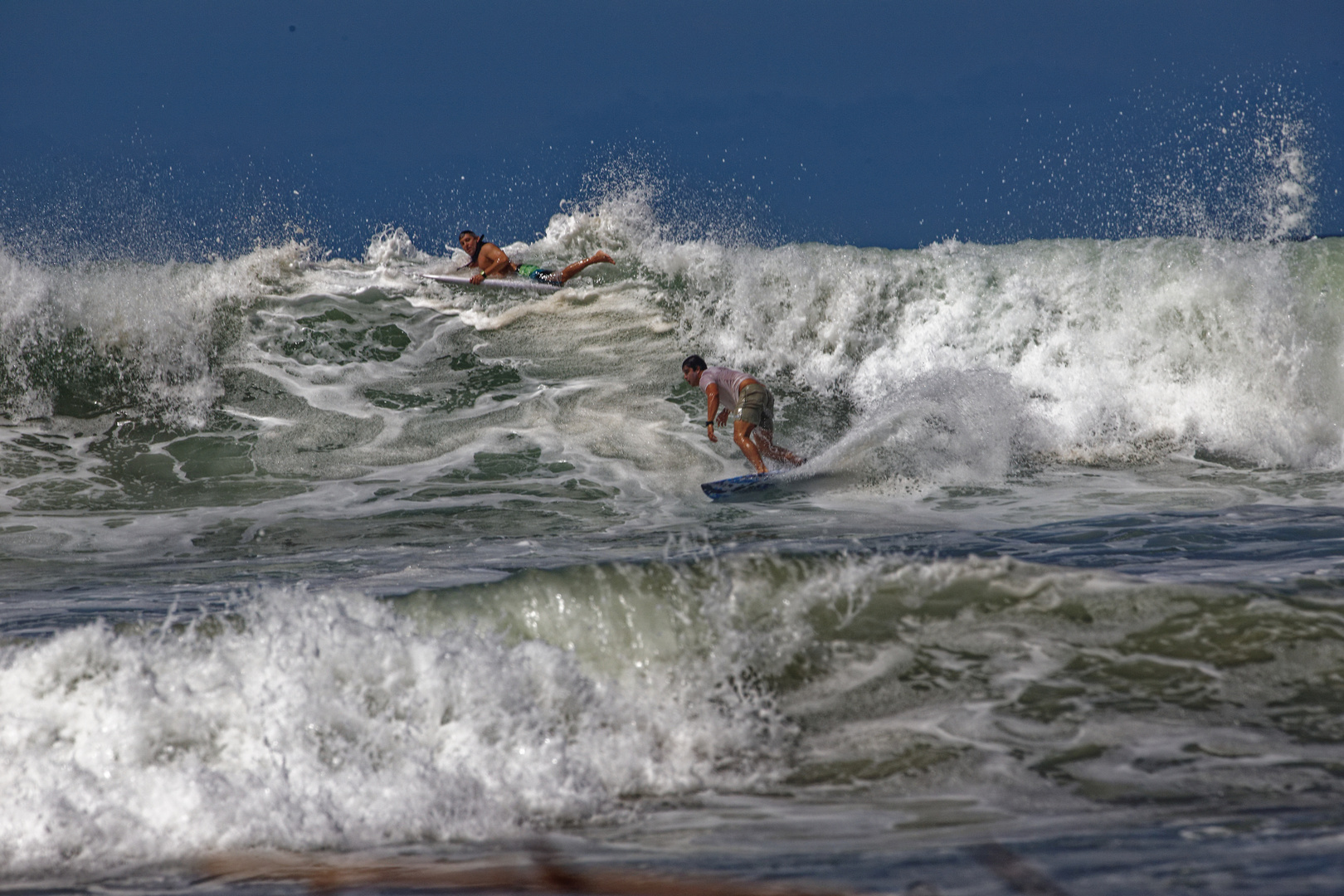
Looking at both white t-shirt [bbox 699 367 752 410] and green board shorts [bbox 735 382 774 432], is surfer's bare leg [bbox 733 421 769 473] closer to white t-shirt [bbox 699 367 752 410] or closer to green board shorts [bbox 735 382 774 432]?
green board shorts [bbox 735 382 774 432]

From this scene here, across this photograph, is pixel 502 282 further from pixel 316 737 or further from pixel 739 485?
pixel 316 737

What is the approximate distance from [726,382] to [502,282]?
15.0 ft

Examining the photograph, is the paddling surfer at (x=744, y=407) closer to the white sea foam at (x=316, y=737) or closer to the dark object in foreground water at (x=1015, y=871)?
the white sea foam at (x=316, y=737)

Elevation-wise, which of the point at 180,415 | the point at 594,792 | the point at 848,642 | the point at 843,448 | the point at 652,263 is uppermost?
the point at 652,263

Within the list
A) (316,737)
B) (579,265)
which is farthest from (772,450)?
A: (316,737)

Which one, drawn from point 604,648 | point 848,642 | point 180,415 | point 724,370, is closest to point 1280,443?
point 724,370

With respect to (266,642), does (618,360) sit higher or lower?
higher

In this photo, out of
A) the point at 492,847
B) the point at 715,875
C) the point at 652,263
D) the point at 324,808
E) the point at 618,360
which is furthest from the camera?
the point at 652,263

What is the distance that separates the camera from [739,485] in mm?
7809

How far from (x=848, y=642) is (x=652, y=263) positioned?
32.6 feet

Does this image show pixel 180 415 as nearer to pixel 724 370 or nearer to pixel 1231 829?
pixel 724 370

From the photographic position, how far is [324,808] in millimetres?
2580

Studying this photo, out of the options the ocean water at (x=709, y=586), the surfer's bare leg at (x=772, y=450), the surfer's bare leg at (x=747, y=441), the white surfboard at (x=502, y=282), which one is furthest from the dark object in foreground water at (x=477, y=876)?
the white surfboard at (x=502, y=282)

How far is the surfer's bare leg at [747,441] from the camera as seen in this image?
27.7 ft
